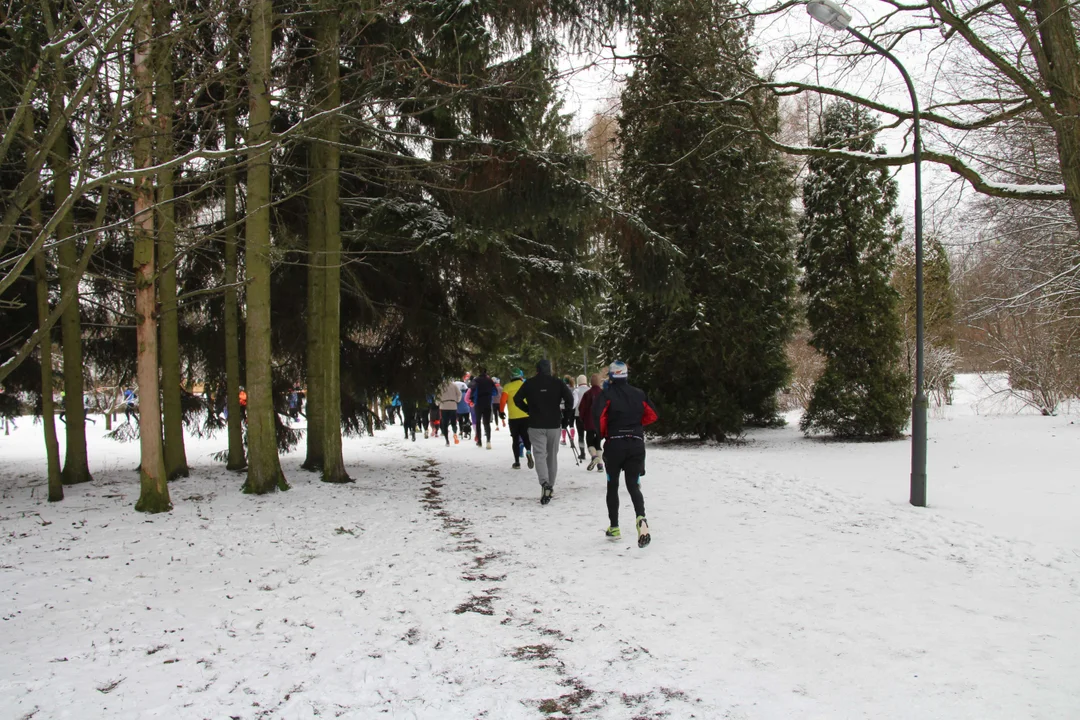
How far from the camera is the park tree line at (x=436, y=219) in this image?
8602 millimetres

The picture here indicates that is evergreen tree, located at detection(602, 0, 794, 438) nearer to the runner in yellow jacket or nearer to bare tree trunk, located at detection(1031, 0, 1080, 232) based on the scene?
the runner in yellow jacket

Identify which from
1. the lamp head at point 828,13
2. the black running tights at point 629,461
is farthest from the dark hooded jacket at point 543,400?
the lamp head at point 828,13

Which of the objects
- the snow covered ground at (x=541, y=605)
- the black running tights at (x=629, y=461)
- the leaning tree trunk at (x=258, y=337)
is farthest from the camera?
the leaning tree trunk at (x=258, y=337)

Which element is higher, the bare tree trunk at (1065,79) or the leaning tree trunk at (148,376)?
the bare tree trunk at (1065,79)

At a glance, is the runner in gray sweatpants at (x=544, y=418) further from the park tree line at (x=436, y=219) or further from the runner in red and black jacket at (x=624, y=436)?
the runner in red and black jacket at (x=624, y=436)

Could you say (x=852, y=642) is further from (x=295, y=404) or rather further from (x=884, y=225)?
(x=884, y=225)

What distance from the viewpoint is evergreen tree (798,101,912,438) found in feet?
61.9

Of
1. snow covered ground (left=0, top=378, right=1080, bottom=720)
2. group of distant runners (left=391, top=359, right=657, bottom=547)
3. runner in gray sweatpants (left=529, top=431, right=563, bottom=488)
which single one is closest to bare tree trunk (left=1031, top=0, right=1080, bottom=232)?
snow covered ground (left=0, top=378, right=1080, bottom=720)

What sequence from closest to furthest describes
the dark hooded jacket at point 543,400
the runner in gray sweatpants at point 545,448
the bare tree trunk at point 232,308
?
the runner in gray sweatpants at point 545,448 → the dark hooded jacket at point 543,400 → the bare tree trunk at point 232,308

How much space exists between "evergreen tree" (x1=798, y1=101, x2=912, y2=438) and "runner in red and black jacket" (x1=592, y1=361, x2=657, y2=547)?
12738 millimetres

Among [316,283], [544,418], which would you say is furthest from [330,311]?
[544,418]

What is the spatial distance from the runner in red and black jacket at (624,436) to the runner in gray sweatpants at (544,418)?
3.06m

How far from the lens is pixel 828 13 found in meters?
9.74

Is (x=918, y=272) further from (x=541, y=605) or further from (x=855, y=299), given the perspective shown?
(x=855, y=299)
